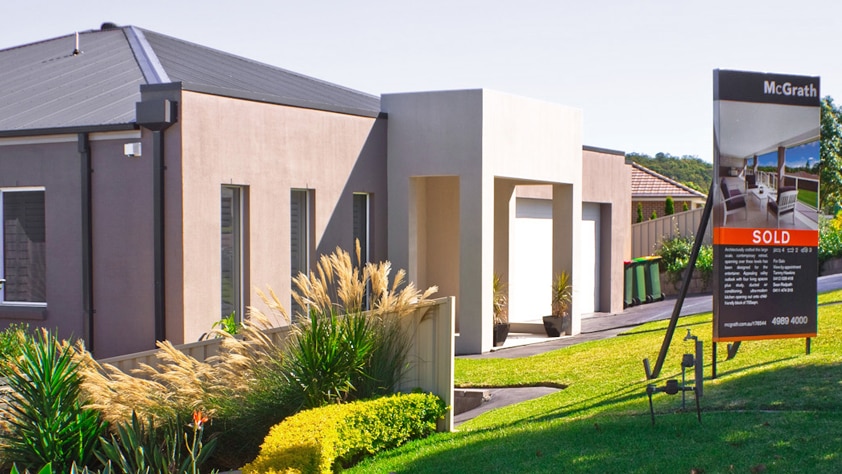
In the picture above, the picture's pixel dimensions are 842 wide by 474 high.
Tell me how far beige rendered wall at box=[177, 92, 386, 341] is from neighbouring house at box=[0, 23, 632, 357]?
29 mm

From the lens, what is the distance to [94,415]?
969 cm

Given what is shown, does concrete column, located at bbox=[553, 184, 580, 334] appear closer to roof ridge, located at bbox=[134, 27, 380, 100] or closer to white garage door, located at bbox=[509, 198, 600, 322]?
white garage door, located at bbox=[509, 198, 600, 322]

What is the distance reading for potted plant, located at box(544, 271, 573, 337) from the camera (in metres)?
19.5

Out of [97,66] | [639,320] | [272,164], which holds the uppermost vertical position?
[97,66]

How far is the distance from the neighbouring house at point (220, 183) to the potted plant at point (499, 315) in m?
0.74

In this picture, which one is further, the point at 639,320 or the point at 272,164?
the point at 639,320

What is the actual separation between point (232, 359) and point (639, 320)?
1414cm

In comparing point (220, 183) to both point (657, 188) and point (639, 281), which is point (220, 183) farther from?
point (657, 188)

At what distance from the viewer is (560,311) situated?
19688 mm

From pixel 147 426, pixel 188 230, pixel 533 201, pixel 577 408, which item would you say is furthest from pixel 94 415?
pixel 533 201

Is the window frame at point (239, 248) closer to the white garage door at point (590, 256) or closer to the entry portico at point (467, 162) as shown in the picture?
the entry portico at point (467, 162)

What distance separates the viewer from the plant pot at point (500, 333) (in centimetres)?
1781

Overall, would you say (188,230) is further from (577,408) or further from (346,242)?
(577,408)

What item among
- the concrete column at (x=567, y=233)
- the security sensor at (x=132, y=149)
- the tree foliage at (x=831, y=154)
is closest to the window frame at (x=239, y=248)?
the security sensor at (x=132, y=149)
